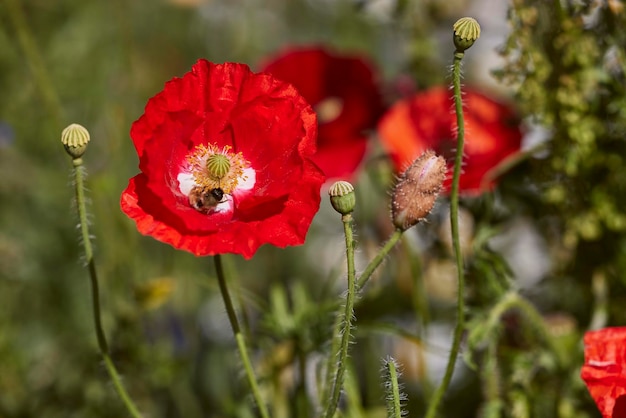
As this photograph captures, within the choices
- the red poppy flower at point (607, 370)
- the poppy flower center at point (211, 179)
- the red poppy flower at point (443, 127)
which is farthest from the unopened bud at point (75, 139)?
the red poppy flower at point (443, 127)

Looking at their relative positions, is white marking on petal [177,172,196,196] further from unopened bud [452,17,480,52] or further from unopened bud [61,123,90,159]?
unopened bud [452,17,480,52]

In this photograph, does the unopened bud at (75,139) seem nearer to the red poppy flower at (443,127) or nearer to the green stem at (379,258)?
the green stem at (379,258)

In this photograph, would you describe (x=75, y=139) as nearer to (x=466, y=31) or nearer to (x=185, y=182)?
(x=185, y=182)

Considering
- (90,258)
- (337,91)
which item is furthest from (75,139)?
(337,91)

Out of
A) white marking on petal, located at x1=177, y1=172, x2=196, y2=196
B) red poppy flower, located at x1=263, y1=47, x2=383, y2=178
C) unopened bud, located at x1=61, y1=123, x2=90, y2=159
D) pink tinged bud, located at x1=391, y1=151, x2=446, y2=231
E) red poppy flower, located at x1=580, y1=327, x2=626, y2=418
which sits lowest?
red poppy flower, located at x1=580, y1=327, x2=626, y2=418

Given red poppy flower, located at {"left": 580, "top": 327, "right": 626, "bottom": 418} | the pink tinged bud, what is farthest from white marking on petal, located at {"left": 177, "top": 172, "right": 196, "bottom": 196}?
red poppy flower, located at {"left": 580, "top": 327, "right": 626, "bottom": 418}

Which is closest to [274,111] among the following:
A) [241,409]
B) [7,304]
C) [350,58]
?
[241,409]

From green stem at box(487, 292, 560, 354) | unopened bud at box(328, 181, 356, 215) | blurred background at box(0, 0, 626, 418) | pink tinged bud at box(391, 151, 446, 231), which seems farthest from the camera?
blurred background at box(0, 0, 626, 418)
